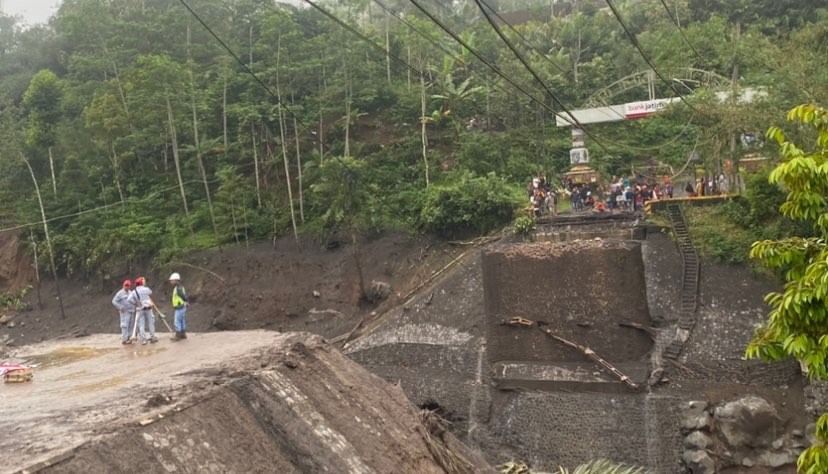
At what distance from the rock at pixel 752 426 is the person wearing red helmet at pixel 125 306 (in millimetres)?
→ 11936

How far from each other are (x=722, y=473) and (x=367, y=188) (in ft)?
57.4

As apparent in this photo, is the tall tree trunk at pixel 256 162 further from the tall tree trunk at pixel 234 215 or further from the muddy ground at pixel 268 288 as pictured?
the muddy ground at pixel 268 288

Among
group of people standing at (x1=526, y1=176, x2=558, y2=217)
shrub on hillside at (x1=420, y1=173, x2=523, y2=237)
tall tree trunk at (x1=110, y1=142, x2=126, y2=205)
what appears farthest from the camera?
tall tree trunk at (x1=110, y1=142, x2=126, y2=205)

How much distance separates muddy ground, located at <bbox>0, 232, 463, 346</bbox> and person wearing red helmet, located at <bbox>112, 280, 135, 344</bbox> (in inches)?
399

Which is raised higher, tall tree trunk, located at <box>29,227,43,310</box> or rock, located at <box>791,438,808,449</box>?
tall tree trunk, located at <box>29,227,43,310</box>

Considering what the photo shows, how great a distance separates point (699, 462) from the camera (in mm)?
13391

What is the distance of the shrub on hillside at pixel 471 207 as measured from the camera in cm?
2361

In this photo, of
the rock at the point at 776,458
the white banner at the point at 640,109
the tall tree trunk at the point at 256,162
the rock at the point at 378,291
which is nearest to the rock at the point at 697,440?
the rock at the point at 776,458

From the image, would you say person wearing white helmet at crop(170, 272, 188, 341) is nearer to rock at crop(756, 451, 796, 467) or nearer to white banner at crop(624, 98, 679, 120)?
rock at crop(756, 451, 796, 467)

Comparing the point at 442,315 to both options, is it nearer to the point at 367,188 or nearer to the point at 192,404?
the point at 367,188

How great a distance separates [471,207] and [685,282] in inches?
354

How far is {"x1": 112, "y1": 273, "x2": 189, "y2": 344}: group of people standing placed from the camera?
1169 cm

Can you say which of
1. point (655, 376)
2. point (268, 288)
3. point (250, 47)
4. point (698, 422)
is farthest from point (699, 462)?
point (250, 47)

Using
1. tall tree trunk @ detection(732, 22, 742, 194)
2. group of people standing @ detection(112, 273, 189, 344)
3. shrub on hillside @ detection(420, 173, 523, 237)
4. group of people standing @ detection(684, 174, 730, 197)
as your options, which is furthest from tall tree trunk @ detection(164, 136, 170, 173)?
tall tree trunk @ detection(732, 22, 742, 194)
